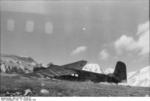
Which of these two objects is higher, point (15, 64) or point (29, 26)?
point (29, 26)

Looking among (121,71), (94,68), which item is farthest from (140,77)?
(94,68)

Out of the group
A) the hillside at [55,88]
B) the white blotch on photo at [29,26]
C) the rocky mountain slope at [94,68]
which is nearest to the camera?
the hillside at [55,88]

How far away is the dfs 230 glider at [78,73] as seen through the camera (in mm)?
3104

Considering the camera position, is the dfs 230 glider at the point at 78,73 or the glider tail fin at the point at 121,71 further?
the glider tail fin at the point at 121,71

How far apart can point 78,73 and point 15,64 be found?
827 millimetres

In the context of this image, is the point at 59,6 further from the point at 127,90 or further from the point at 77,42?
the point at 127,90

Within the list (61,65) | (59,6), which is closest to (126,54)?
(61,65)

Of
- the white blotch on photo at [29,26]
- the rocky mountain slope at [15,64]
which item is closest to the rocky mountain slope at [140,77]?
the rocky mountain slope at [15,64]

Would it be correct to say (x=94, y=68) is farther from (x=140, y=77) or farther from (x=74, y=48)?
(x=140, y=77)

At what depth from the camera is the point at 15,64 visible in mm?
3027

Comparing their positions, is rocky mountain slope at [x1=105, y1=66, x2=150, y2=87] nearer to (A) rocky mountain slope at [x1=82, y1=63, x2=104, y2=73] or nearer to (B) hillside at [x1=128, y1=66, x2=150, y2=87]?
(B) hillside at [x1=128, y1=66, x2=150, y2=87]

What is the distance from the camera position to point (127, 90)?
128 inches

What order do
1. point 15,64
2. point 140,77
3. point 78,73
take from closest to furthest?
point 15,64, point 78,73, point 140,77

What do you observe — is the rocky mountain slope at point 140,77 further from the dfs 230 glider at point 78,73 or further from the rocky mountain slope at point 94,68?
the rocky mountain slope at point 94,68
